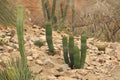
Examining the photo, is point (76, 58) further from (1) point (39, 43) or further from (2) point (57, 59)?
(1) point (39, 43)

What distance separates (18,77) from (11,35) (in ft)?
9.68

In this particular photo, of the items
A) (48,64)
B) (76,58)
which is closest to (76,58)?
(76,58)

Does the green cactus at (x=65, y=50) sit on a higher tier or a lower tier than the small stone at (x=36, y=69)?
higher

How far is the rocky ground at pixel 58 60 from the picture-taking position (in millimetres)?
6730

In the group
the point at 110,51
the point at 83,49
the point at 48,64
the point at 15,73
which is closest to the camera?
the point at 15,73

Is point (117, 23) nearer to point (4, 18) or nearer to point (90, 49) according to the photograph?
point (90, 49)

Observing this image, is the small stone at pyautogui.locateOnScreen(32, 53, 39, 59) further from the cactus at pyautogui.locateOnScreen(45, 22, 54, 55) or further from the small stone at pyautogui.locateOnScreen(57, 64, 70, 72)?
the small stone at pyautogui.locateOnScreen(57, 64, 70, 72)

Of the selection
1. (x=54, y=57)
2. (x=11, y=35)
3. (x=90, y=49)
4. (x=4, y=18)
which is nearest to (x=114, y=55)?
(x=90, y=49)

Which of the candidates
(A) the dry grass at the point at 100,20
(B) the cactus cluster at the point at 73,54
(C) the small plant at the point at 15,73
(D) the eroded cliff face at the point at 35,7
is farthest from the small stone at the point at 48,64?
(D) the eroded cliff face at the point at 35,7

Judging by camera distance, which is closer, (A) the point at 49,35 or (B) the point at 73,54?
(B) the point at 73,54

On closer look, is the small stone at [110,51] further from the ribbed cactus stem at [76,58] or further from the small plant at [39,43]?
the ribbed cactus stem at [76,58]

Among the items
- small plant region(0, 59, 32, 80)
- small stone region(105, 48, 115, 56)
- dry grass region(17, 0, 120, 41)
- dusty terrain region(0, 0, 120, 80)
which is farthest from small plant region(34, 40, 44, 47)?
dry grass region(17, 0, 120, 41)

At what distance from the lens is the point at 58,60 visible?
293 inches

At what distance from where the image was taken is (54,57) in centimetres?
756
